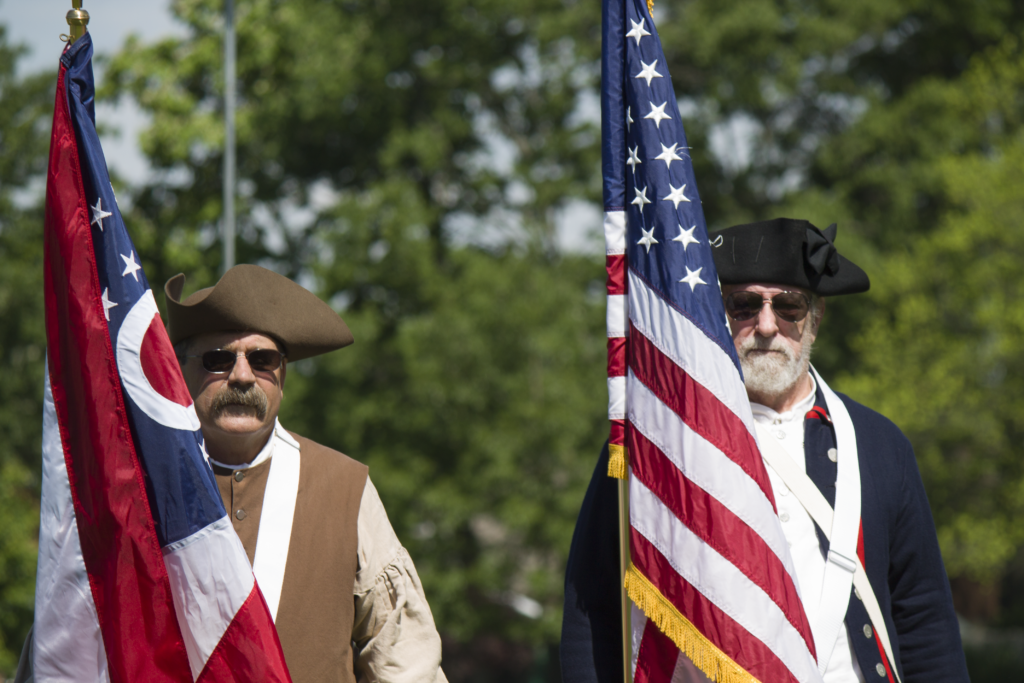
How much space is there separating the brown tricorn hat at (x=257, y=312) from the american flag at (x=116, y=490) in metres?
0.29

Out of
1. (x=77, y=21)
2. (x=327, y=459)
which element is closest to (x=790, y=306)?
(x=327, y=459)

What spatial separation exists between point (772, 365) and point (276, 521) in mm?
1542

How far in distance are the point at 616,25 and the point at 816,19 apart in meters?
17.9

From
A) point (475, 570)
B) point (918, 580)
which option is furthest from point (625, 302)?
point (475, 570)

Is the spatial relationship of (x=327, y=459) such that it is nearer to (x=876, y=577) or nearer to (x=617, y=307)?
(x=617, y=307)

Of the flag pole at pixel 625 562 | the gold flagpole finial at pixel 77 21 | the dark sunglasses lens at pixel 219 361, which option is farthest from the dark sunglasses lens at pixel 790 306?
the gold flagpole finial at pixel 77 21

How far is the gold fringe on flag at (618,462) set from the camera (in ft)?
10.9

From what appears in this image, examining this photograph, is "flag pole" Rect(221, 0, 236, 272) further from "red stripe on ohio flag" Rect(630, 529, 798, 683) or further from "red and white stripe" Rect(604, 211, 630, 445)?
"red stripe on ohio flag" Rect(630, 529, 798, 683)

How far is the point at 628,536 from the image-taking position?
330 cm

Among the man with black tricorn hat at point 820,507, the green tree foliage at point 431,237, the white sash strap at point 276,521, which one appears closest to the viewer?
the man with black tricorn hat at point 820,507

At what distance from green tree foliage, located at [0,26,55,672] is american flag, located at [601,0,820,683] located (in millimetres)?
11315

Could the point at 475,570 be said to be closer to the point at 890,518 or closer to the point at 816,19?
the point at 816,19

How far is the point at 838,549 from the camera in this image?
322 cm

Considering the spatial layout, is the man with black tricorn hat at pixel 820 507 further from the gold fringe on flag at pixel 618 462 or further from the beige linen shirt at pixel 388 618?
the beige linen shirt at pixel 388 618
